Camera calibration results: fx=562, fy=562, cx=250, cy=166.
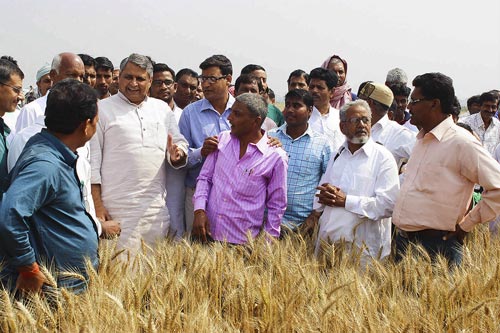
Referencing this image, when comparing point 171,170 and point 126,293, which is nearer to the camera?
point 126,293

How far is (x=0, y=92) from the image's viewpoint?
141 inches

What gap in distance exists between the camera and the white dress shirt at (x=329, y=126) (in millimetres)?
5180

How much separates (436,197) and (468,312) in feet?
3.66

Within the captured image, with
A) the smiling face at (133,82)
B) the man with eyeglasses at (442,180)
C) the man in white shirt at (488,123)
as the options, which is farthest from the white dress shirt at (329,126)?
the man in white shirt at (488,123)

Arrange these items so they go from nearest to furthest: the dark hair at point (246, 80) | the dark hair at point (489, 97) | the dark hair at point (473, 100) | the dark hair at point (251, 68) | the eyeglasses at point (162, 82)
Result: the dark hair at point (246, 80) → the eyeglasses at point (162, 82) → the dark hair at point (251, 68) → the dark hair at point (489, 97) → the dark hair at point (473, 100)

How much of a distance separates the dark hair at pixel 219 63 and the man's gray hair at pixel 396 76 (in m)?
2.57

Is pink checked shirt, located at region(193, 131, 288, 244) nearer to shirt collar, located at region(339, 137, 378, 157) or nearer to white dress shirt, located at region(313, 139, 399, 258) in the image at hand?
white dress shirt, located at region(313, 139, 399, 258)

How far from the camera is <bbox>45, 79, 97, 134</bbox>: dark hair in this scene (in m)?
2.75

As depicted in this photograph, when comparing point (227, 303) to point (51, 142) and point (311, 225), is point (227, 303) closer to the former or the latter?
point (51, 142)

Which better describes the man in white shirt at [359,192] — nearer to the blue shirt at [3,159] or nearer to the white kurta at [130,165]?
the white kurta at [130,165]

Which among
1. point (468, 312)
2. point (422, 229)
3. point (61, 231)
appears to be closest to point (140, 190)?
Answer: point (61, 231)

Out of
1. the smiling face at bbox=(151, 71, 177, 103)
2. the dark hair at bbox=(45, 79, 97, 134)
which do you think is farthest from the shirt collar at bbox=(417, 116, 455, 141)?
the smiling face at bbox=(151, 71, 177, 103)

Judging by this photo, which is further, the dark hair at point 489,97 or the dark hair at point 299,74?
the dark hair at point 489,97

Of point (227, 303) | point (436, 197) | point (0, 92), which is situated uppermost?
point (0, 92)
